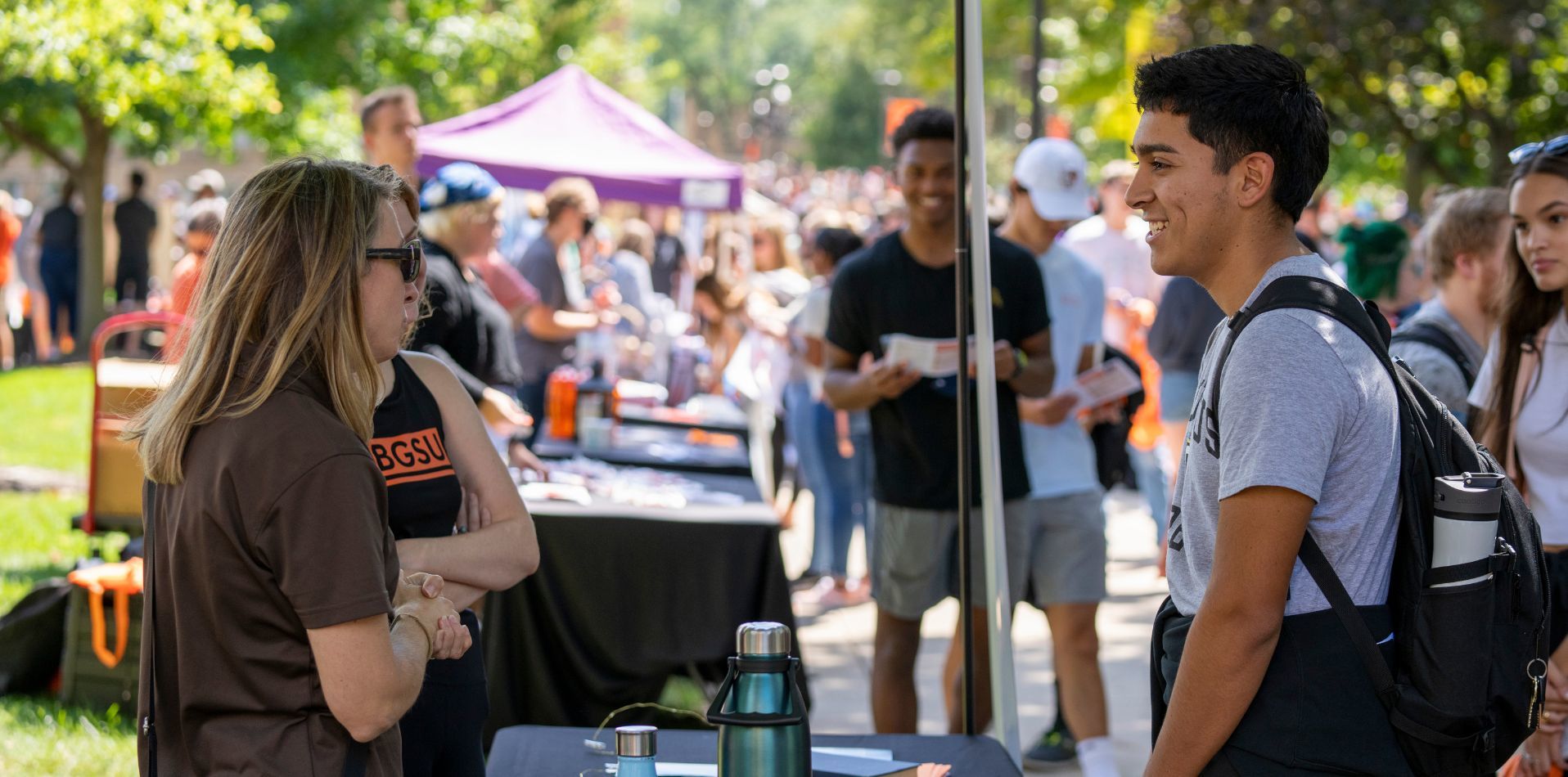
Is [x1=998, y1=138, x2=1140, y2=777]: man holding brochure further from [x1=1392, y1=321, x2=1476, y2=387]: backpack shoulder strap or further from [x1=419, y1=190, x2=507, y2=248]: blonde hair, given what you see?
[x1=419, y1=190, x2=507, y2=248]: blonde hair

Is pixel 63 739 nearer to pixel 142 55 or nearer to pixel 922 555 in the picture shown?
pixel 922 555

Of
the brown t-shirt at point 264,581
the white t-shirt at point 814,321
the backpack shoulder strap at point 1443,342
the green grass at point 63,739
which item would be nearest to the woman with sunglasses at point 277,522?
the brown t-shirt at point 264,581

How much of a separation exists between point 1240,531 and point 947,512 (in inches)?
107

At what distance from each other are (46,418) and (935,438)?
1139 centimetres

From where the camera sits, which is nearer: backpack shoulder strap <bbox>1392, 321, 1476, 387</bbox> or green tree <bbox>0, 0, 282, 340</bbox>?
backpack shoulder strap <bbox>1392, 321, 1476, 387</bbox>

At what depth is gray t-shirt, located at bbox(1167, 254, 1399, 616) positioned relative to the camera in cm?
199

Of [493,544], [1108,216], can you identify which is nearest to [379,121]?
[493,544]

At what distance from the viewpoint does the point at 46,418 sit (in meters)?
13.7

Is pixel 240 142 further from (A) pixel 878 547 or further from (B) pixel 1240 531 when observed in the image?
(B) pixel 1240 531

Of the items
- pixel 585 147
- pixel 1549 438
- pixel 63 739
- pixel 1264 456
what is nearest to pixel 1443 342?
pixel 1549 438

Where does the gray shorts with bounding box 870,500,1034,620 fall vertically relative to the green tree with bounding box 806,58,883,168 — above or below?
below

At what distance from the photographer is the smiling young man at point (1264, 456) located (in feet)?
6.59

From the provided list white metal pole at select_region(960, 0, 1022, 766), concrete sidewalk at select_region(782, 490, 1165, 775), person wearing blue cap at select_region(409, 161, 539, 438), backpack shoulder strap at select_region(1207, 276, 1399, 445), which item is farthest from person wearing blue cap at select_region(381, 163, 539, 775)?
concrete sidewalk at select_region(782, 490, 1165, 775)

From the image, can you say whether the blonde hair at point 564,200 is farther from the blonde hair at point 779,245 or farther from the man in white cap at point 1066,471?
the man in white cap at point 1066,471
